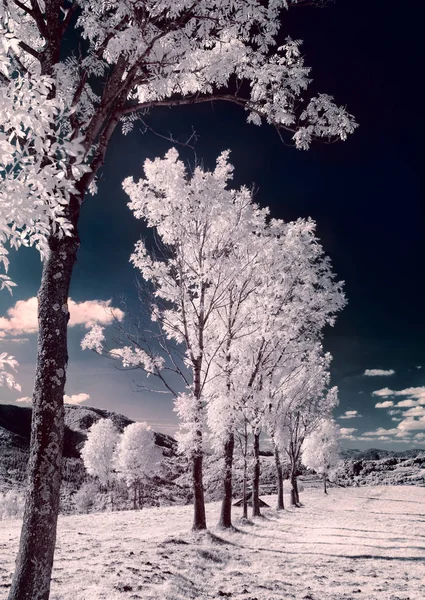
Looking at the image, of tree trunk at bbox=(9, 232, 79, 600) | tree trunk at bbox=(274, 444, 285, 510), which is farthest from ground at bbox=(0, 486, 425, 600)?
tree trunk at bbox=(274, 444, 285, 510)

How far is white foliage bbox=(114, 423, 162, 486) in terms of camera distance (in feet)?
188

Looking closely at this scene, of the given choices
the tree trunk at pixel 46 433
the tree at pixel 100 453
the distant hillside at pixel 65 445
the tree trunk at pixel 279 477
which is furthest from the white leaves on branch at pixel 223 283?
the distant hillside at pixel 65 445

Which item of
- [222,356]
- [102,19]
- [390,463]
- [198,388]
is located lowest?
[390,463]

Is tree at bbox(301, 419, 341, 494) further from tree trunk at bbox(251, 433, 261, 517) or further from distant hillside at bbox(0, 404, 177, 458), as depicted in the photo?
distant hillside at bbox(0, 404, 177, 458)

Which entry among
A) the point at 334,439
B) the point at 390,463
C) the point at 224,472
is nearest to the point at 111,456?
the point at 334,439

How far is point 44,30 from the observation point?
292 inches

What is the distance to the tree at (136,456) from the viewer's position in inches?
2260

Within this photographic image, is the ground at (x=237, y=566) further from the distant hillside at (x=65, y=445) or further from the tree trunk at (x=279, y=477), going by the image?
the distant hillside at (x=65, y=445)

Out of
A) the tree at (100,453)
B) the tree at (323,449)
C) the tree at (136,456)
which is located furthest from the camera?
the tree at (100,453)

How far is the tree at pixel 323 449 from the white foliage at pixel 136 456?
2262 centimetres

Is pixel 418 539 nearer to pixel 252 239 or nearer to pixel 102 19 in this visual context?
pixel 252 239

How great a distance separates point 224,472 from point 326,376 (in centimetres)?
1651

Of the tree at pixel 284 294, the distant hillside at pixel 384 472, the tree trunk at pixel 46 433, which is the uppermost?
the tree at pixel 284 294

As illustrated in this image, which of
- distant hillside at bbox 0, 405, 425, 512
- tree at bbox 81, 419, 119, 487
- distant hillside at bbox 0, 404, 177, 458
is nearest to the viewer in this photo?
tree at bbox 81, 419, 119, 487
